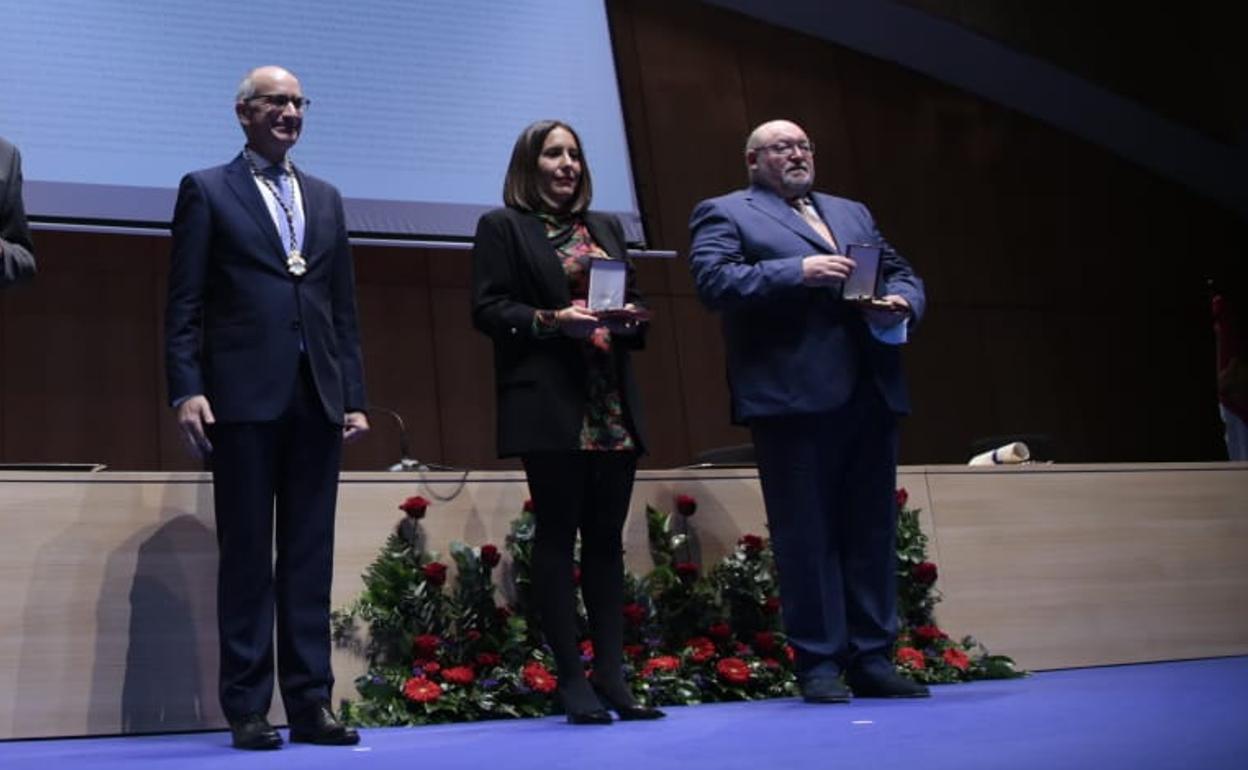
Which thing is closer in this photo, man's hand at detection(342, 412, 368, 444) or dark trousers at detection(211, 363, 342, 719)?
dark trousers at detection(211, 363, 342, 719)

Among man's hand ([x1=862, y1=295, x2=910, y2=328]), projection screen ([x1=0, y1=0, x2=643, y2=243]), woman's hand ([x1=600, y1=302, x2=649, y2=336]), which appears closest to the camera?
woman's hand ([x1=600, y1=302, x2=649, y2=336])

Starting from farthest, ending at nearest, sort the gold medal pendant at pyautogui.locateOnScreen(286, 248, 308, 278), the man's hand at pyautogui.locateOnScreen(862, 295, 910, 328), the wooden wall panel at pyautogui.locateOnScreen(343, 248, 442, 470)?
the wooden wall panel at pyautogui.locateOnScreen(343, 248, 442, 470) → the man's hand at pyautogui.locateOnScreen(862, 295, 910, 328) → the gold medal pendant at pyautogui.locateOnScreen(286, 248, 308, 278)

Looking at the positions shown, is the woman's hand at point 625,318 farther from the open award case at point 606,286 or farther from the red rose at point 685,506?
the red rose at point 685,506

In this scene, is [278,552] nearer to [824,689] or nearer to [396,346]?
[824,689]

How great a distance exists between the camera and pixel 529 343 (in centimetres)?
304

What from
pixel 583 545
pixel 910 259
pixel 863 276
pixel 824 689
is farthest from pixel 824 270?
pixel 910 259

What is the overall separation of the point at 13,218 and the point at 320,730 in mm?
1152

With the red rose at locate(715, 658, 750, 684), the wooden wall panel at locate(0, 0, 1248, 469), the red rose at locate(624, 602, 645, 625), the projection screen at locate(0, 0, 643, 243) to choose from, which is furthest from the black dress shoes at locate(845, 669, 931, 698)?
the wooden wall panel at locate(0, 0, 1248, 469)

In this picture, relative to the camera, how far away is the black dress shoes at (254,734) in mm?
2637

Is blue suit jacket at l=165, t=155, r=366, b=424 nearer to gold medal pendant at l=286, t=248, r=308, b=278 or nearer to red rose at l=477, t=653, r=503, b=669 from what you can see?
gold medal pendant at l=286, t=248, r=308, b=278

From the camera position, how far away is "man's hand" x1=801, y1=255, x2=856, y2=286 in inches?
126

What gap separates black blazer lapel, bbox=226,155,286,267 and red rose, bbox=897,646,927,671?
178 cm

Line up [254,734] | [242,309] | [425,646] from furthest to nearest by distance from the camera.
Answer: [425,646], [242,309], [254,734]

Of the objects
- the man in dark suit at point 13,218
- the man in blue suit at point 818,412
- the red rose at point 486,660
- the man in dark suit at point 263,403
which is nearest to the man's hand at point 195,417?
the man in dark suit at point 263,403
